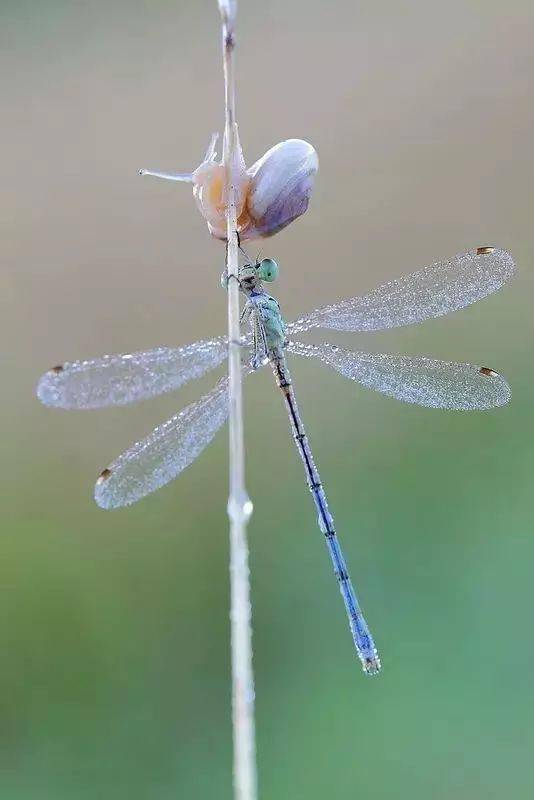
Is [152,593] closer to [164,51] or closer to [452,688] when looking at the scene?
[452,688]

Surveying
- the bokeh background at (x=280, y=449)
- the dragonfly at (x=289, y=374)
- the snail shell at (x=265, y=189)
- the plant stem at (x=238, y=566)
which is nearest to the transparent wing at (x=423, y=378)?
the dragonfly at (x=289, y=374)

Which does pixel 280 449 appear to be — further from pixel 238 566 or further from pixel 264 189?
pixel 238 566

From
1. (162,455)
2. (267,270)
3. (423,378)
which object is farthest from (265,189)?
(423,378)

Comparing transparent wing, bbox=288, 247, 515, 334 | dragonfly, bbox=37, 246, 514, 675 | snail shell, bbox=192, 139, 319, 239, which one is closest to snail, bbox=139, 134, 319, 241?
snail shell, bbox=192, 139, 319, 239

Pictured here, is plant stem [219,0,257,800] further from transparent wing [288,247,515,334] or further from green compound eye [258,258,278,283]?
transparent wing [288,247,515,334]

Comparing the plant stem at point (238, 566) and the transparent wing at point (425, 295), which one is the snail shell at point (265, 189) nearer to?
the plant stem at point (238, 566)

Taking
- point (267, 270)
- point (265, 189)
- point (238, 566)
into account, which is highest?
point (267, 270)

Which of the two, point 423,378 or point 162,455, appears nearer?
point 162,455
